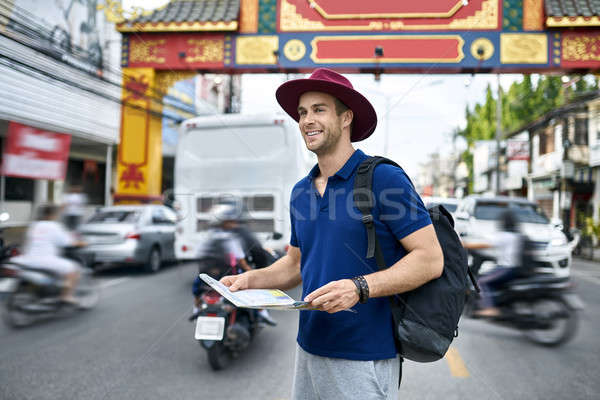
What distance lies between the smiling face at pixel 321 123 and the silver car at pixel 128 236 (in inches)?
335

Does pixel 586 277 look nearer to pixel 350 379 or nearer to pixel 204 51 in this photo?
pixel 204 51

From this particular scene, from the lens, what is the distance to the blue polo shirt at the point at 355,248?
1644mm

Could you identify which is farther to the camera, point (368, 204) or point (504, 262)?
point (504, 262)

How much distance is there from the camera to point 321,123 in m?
1.84

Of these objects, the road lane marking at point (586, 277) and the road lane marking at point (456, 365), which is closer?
the road lane marking at point (456, 365)

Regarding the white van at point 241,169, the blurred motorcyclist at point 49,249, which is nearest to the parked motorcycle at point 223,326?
the blurred motorcyclist at point 49,249

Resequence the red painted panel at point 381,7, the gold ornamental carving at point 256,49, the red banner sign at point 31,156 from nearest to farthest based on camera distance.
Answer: the red banner sign at point 31,156, the red painted panel at point 381,7, the gold ornamental carving at point 256,49

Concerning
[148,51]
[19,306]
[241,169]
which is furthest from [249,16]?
[19,306]

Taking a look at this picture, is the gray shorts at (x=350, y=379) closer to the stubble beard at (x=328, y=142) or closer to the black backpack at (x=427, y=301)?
the black backpack at (x=427, y=301)

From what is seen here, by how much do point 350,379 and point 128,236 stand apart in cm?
897

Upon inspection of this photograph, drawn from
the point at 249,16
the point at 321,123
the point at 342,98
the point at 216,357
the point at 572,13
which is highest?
the point at 249,16

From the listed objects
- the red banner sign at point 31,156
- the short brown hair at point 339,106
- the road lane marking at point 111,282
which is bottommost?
the road lane marking at point 111,282

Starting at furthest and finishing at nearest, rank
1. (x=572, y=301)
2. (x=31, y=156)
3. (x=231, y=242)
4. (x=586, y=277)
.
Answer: (x=586, y=277), (x=31, y=156), (x=572, y=301), (x=231, y=242)

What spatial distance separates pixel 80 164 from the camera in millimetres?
18516
